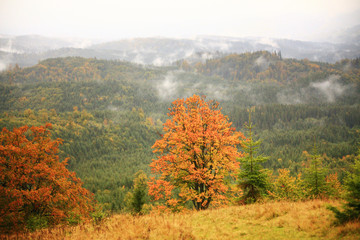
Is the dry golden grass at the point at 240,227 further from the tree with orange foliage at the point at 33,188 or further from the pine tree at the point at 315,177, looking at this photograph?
the pine tree at the point at 315,177

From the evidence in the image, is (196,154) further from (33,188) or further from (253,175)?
(33,188)

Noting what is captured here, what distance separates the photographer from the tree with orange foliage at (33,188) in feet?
56.2

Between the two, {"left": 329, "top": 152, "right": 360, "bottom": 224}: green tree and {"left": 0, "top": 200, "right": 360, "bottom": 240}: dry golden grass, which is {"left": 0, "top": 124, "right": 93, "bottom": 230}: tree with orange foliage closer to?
{"left": 0, "top": 200, "right": 360, "bottom": 240}: dry golden grass

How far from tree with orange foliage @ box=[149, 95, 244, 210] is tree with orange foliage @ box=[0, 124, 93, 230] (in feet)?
29.3

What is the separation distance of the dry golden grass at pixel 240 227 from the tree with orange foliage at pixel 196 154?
399 centimetres

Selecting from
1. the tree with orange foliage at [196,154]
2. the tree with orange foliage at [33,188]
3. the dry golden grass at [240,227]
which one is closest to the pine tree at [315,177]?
the tree with orange foliage at [196,154]

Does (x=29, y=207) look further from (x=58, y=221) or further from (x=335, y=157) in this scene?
(x=335, y=157)

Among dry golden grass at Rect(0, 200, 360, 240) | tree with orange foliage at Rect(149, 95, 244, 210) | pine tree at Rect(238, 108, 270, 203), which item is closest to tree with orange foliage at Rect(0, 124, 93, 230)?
dry golden grass at Rect(0, 200, 360, 240)

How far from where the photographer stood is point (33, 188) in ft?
67.4

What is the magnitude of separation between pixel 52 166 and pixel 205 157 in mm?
17200

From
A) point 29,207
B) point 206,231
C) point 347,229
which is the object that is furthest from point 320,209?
point 29,207

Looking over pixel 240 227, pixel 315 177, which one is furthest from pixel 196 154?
pixel 315 177

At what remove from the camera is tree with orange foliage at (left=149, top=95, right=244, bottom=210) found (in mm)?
16203

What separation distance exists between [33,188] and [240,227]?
2108 cm
